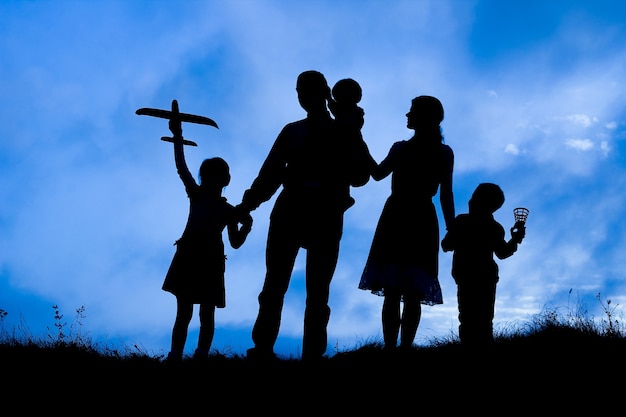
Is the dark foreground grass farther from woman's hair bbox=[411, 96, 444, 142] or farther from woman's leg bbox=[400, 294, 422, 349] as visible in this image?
woman's hair bbox=[411, 96, 444, 142]

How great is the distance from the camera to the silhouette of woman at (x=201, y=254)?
22.2 ft

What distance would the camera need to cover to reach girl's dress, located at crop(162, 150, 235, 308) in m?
6.82

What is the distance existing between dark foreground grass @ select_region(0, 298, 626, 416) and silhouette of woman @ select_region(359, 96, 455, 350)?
0.49 metres

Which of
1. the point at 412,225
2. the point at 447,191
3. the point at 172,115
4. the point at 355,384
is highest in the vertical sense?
the point at 172,115

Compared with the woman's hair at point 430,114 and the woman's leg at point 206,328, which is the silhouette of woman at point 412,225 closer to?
the woman's hair at point 430,114

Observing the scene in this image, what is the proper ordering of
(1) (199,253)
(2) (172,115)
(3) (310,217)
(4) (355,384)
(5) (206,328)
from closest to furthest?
(4) (355,384) < (3) (310,217) < (5) (206,328) < (1) (199,253) < (2) (172,115)

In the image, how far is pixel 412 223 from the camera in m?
5.99

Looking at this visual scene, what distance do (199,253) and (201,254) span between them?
0.02 meters

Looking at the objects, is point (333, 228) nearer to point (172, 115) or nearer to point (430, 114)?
point (430, 114)

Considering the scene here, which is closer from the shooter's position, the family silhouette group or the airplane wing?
the family silhouette group

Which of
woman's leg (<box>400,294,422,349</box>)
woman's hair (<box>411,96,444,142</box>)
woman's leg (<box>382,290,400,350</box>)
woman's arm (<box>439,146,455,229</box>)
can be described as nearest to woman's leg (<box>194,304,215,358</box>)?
woman's leg (<box>382,290,400,350</box>)

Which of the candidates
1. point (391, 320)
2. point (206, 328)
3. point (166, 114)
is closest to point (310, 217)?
point (391, 320)

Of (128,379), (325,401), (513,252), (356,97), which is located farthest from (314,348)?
(513,252)

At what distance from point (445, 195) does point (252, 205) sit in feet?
6.30
